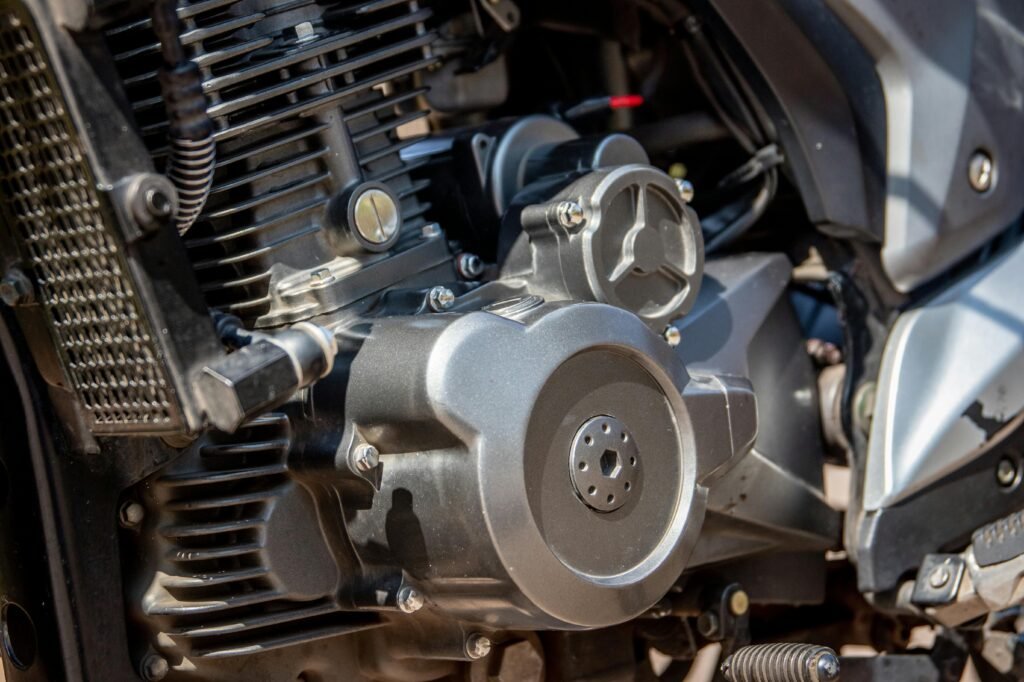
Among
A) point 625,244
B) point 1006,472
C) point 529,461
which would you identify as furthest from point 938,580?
point 529,461

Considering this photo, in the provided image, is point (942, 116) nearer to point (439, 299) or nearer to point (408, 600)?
point (439, 299)

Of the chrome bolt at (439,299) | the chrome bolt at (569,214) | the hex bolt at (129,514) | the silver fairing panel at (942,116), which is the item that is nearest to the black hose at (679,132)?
the silver fairing panel at (942,116)

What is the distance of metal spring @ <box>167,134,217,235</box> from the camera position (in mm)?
1120

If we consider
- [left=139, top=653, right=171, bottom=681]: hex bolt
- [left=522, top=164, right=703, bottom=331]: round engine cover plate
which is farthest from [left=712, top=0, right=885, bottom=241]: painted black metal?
[left=139, top=653, right=171, bottom=681]: hex bolt

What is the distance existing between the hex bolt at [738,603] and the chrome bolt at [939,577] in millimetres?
222

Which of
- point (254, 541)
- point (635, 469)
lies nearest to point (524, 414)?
point (635, 469)

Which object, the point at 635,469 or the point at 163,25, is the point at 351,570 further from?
→ the point at 163,25

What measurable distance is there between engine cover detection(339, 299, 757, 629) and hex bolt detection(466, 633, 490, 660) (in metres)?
0.09

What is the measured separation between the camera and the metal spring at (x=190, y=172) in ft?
3.67

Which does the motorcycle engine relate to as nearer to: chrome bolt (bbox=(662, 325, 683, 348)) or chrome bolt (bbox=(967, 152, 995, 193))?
chrome bolt (bbox=(662, 325, 683, 348))

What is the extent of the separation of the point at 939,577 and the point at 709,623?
28cm

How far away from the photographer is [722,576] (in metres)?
1.75

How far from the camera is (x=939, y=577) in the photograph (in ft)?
5.52

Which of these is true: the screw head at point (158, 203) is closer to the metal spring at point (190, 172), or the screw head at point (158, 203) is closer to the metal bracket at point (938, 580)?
the metal spring at point (190, 172)
